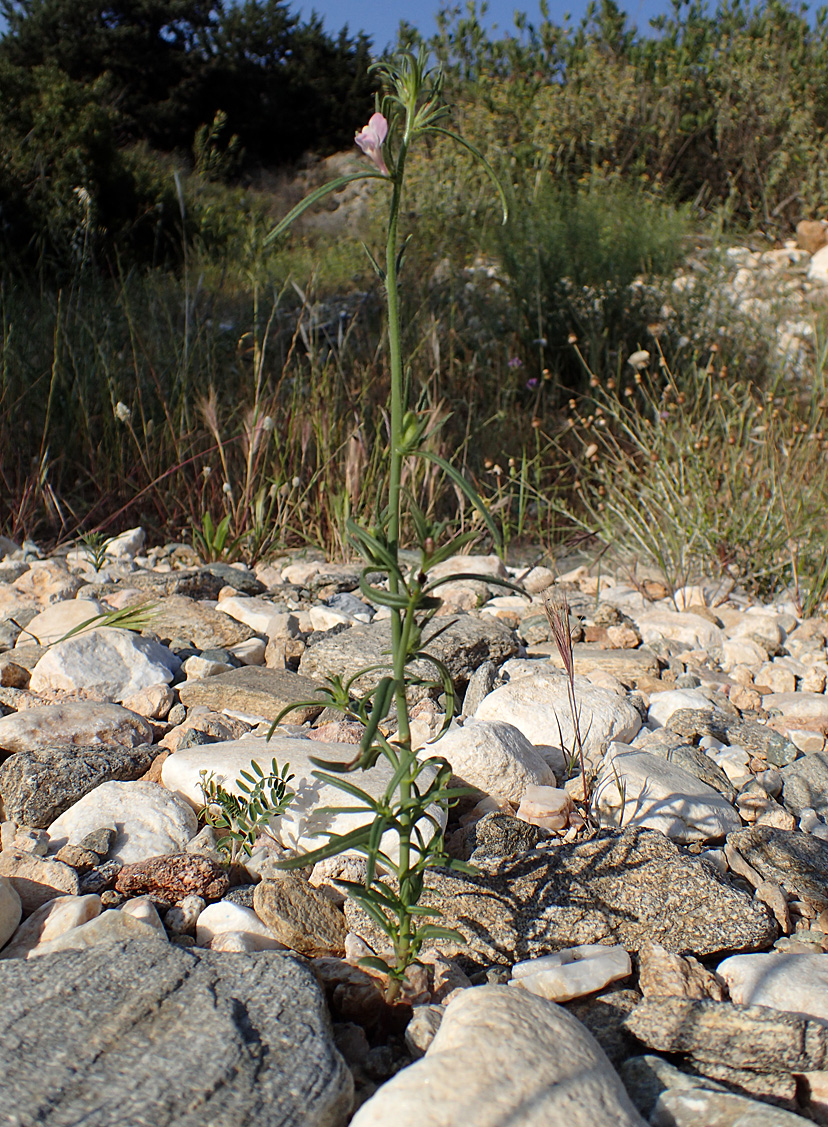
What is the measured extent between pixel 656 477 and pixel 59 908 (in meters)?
2.97

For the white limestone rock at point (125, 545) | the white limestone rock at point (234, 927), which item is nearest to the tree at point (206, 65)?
the white limestone rock at point (125, 545)

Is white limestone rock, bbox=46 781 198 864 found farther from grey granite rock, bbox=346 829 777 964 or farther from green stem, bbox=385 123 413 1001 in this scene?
green stem, bbox=385 123 413 1001

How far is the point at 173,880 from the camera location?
4.94 ft

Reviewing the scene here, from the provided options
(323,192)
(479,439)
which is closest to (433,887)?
(323,192)

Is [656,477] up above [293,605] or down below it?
above

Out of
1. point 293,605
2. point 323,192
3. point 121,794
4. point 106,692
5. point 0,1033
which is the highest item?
point 323,192

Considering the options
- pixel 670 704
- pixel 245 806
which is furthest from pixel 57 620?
pixel 670 704

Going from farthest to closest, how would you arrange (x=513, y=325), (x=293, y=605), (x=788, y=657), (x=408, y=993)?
(x=513, y=325)
(x=293, y=605)
(x=788, y=657)
(x=408, y=993)

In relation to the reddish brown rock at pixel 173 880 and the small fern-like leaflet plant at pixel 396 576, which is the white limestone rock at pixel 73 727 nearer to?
the reddish brown rock at pixel 173 880

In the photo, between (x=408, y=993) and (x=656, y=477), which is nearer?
(x=408, y=993)

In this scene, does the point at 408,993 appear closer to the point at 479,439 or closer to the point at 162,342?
the point at 479,439

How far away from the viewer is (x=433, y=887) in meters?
1.46

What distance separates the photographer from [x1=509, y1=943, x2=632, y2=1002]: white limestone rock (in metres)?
1.28

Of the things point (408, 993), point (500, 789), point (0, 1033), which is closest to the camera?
point (0, 1033)
